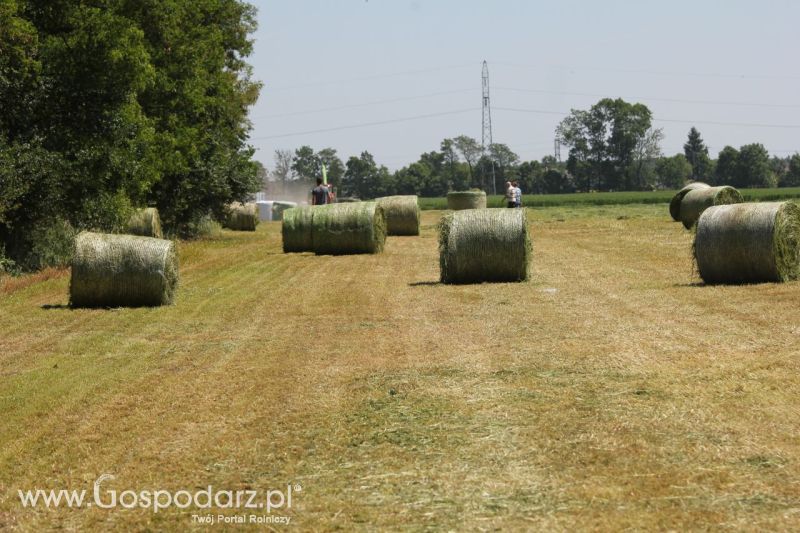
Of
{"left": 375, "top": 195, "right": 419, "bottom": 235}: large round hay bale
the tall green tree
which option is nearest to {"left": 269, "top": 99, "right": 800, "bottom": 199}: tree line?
the tall green tree

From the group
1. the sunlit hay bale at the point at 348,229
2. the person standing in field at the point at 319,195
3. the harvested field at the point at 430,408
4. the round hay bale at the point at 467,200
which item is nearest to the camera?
the harvested field at the point at 430,408

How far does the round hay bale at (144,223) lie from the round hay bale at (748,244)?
19.3 metres

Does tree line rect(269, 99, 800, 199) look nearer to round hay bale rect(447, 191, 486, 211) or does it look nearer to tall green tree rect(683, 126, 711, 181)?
tall green tree rect(683, 126, 711, 181)

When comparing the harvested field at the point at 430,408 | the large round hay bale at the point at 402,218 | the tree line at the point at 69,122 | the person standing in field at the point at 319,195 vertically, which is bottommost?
the harvested field at the point at 430,408

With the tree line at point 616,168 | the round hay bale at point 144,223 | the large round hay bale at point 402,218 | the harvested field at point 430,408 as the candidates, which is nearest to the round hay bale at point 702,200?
the large round hay bale at point 402,218

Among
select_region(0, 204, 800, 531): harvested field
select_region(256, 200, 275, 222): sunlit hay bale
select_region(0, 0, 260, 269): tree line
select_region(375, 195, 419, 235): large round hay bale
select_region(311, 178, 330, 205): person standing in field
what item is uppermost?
select_region(0, 0, 260, 269): tree line

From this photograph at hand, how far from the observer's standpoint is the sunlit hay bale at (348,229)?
2909cm

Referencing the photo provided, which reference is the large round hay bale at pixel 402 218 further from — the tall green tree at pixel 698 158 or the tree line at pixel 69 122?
the tall green tree at pixel 698 158

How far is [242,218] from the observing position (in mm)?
53969

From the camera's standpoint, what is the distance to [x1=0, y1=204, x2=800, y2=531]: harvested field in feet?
22.4

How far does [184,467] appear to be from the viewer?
7.76 metres

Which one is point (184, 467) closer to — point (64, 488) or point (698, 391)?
point (64, 488)

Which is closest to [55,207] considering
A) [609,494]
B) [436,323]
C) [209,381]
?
[436,323]

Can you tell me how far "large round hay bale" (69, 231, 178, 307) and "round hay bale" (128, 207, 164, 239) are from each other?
1493cm
